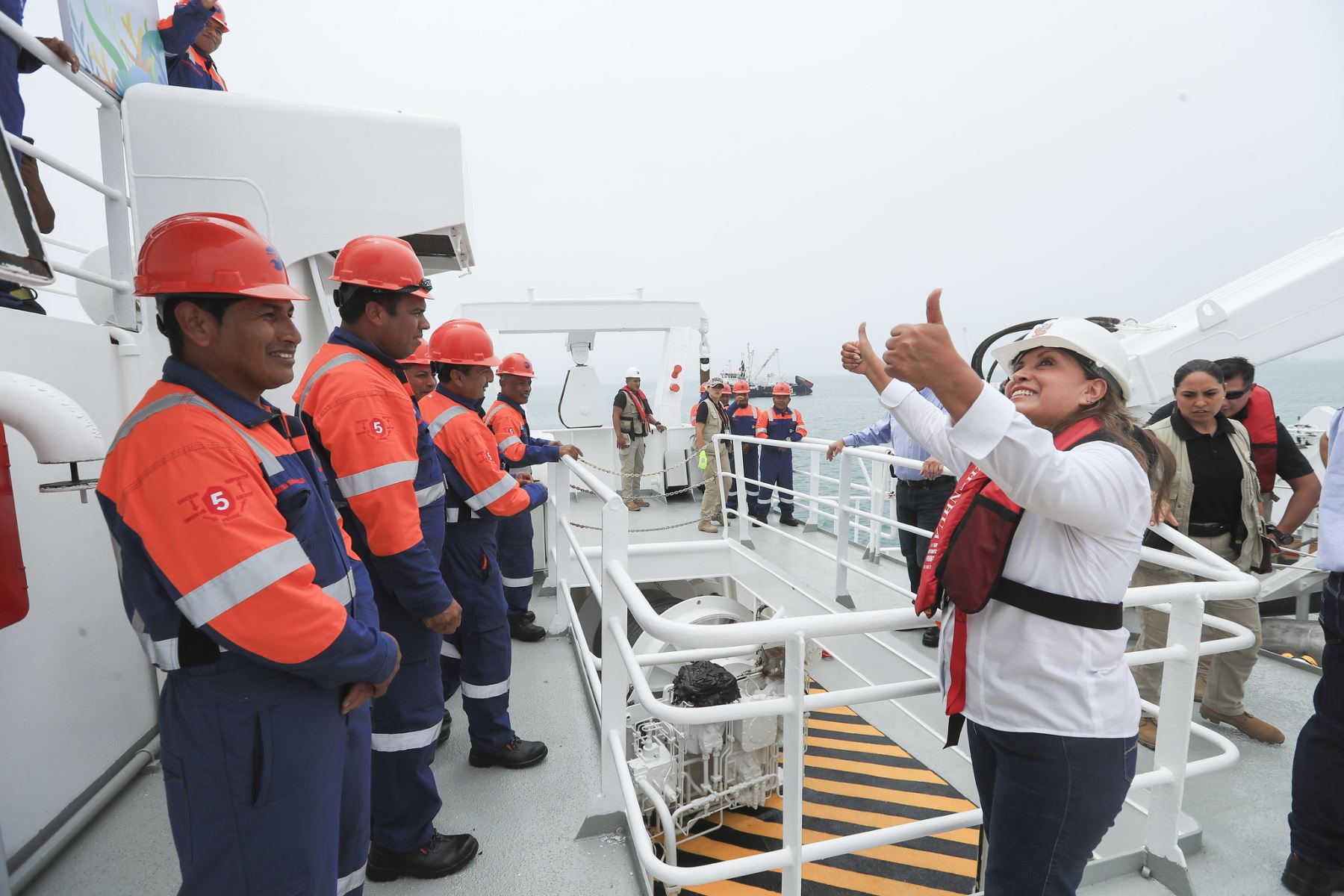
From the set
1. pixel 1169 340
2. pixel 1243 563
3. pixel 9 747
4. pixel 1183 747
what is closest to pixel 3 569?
pixel 9 747

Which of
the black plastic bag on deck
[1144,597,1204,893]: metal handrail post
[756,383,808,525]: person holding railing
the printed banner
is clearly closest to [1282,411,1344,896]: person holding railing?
[1144,597,1204,893]: metal handrail post

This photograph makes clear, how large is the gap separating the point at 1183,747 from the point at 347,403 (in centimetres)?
274

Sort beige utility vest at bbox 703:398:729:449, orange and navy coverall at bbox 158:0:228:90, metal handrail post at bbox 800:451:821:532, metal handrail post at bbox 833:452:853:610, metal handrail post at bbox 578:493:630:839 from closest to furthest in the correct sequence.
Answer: metal handrail post at bbox 578:493:630:839 → orange and navy coverall at bbox 158:0:228:90 → metal handrail post at bbox 833:452:853:610 → metal handrail post at bbox 800:451:821:532 → beige utility vest at bbox 703:398:729:449

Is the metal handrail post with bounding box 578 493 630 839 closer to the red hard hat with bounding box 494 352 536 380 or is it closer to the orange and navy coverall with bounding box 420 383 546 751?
the orange and navy coverall with bounding box 420 383 546 751

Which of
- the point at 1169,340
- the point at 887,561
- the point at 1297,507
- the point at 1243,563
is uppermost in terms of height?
the point at 1169,340

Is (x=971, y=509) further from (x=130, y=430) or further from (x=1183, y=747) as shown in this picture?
(x=130, y=430)

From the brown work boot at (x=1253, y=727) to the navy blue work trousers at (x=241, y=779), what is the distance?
13.0ft

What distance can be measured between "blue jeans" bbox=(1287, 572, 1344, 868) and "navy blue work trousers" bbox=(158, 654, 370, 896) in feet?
9.43

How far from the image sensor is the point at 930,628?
427 cm

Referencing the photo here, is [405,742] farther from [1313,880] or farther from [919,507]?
[919,507]

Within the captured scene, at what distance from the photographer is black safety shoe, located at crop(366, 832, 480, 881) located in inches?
85.7

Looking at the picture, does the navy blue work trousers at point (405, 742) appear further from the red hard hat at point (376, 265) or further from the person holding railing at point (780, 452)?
the person holding railing at point (780, 452)

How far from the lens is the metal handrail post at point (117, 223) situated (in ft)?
8.30

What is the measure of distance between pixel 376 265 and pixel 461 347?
3.56 feet
